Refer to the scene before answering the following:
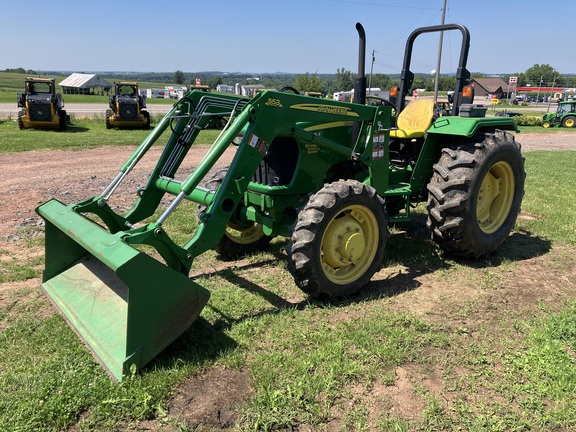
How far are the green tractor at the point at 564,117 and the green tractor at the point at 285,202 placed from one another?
31.7 m

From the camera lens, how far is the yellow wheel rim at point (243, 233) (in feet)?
18.2

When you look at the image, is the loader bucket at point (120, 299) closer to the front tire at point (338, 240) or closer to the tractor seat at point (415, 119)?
the front tire at point (338, 240)

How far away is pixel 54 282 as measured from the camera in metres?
4.29

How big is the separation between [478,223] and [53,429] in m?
4.75

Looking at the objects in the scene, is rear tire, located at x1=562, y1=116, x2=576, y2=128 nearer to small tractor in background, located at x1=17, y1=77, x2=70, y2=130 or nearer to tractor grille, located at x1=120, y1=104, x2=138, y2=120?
tractor grille, located at x1=120, y1=104, x2=138, y2=120

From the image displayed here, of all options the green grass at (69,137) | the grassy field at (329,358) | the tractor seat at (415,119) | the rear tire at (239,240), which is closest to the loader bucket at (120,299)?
the grassy field at (329,358)

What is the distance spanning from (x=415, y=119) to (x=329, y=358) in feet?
12.0

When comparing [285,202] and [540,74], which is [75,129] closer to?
[285,202]

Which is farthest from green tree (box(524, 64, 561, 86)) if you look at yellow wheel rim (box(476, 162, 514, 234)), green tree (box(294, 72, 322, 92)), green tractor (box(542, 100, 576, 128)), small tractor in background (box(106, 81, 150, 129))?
yellow wheel rim (box(476, 162, 514, 234))

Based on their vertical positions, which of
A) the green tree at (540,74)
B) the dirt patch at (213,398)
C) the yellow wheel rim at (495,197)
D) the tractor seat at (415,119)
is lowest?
the dirt patch at (213,398)

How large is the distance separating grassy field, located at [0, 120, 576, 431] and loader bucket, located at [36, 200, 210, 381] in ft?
0.43

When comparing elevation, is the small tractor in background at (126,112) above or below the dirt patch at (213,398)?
above

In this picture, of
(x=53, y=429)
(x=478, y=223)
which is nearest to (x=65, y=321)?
(x=53, y=429)

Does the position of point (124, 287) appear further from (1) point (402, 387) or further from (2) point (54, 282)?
(1) point (402, 387)
